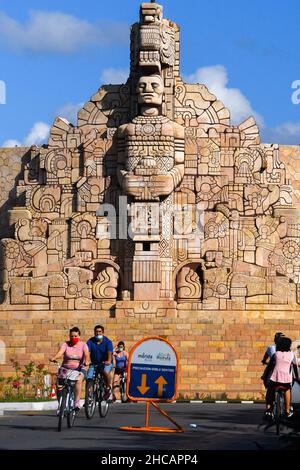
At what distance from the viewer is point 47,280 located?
36.0m

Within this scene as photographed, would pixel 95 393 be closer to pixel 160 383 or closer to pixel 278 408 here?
pixel 160 383

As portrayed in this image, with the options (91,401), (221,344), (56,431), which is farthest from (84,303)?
(56,431)

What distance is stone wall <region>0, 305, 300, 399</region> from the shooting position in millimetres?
34125

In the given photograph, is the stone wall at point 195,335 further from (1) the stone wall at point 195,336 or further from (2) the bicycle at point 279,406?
(2) the bicycle at point 279,406

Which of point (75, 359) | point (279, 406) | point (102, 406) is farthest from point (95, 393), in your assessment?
point (279, 406)

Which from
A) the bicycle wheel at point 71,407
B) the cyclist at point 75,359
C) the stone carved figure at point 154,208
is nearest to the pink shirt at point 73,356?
the cyclist at point 75,359

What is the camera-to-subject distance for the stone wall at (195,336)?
34125mm

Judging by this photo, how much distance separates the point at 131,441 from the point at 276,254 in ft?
66.6

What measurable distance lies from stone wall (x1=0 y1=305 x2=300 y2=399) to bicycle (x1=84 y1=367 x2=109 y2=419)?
40.7ft

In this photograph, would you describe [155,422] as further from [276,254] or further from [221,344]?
[276,254]

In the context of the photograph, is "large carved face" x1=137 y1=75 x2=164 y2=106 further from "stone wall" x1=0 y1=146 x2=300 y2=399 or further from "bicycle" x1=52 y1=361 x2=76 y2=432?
"bicycle" x1=52 y1=361 x2=76 y2=432

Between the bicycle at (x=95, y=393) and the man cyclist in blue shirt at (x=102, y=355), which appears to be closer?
the bicycle at (x=95, y=393)

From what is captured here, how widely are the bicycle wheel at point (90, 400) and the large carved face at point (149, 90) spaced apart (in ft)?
53.8

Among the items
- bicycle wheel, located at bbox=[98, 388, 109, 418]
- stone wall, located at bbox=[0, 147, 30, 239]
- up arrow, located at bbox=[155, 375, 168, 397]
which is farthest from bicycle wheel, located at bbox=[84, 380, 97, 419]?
stone wall, located at bbox=[0, 147, 30, 239]
